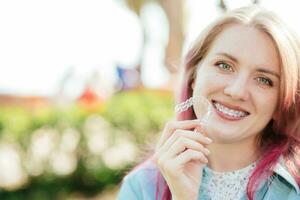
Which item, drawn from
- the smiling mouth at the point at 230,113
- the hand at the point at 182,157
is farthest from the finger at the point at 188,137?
the smiling mouth at the point at 230,113

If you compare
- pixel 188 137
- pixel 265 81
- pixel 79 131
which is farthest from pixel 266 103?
pixel 79 131

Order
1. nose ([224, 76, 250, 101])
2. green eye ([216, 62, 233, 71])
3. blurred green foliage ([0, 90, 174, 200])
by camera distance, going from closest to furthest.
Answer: nose ([224, 76, 250, 101])
green eye ([216, 62, 233, 71])
blurred green foliage ([0, 90, 174, 200])

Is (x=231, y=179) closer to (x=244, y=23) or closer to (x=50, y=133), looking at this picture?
(x=244, y=23)

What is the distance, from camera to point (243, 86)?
288 cm

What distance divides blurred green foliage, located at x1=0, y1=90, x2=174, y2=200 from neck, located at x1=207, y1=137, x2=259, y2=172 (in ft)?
15.0

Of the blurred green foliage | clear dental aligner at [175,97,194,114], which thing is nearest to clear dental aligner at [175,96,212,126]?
clear dental aligner at [175,97,194,114]

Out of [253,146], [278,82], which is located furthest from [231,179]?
[278,82]

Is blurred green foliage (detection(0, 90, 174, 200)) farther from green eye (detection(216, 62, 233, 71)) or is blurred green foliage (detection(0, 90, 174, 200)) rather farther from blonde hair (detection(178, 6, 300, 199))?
green eye (detection(216, 62, 233, 71))

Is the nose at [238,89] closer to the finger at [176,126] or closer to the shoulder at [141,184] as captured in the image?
the finger at [176,126]

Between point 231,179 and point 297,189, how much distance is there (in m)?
Result: 0.27

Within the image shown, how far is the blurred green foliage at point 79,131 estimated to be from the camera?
812cm

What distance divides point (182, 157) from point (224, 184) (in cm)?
34

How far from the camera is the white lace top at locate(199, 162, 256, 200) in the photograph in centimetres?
310

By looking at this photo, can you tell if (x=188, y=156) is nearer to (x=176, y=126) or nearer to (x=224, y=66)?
(x=176, y=126)
